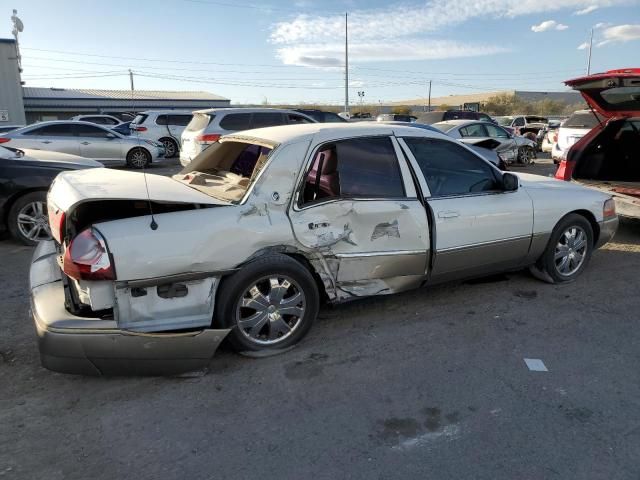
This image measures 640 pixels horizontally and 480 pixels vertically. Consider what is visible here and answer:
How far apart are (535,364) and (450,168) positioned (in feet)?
5.80

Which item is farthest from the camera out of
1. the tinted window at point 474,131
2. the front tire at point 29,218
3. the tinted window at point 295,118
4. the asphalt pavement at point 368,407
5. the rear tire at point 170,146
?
the rear tire at point 170,146

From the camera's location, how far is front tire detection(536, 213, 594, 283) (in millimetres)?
4832

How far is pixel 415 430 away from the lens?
276 cm

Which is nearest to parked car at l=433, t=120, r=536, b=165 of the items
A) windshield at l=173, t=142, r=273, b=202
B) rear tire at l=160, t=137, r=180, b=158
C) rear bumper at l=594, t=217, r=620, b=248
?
rear bumper at l=594, t=217, r=620, b=248

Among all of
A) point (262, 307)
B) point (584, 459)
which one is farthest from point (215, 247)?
point (584, 459)

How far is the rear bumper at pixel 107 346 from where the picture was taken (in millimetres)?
2912

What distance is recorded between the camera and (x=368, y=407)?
2963 mm

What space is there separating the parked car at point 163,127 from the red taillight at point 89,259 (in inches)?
645

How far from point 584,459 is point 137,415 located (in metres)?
2.47

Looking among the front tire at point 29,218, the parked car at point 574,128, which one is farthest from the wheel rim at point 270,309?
the parked car at point 574,128

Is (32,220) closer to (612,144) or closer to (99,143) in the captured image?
(612,144)

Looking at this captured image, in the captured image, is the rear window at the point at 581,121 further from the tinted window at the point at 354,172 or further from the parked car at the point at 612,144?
the tinted window at the point at 354,172

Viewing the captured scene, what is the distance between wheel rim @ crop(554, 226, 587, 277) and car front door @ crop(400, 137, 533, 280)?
51 centimetres

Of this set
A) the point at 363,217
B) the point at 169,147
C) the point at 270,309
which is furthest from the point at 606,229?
the point at 169,147
